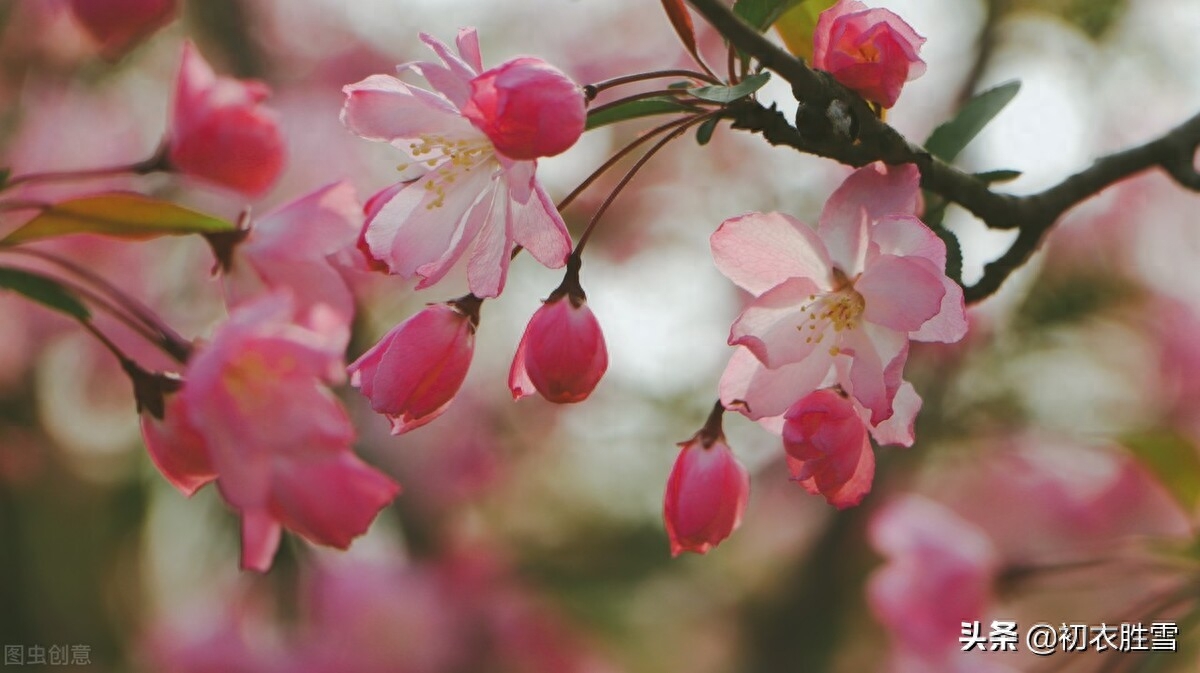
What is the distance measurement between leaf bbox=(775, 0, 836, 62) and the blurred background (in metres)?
1.08

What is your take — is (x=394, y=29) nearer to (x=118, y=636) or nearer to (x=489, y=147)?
(x=118, y=636)

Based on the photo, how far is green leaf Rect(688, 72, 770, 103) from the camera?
1.95 ft

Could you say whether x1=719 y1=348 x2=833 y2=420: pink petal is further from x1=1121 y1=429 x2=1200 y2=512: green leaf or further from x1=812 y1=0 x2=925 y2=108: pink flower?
x1=1121 y1=429 x2=1200 y2=512: green leaf

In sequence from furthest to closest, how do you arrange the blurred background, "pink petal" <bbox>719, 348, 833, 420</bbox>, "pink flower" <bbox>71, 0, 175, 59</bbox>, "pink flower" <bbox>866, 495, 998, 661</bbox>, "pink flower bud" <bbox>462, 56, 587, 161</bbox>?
the blurred background
"pink flower" <bbox>866, 495, 998, 661</bbox>
"pink flower" <bbox>71, 0, 175, 59</bbox>
"pink petal" <bbox>719, 348, 833, 420</bbox>
"pink flower bud" <bbox>462, 56, 587, 161</bbox>

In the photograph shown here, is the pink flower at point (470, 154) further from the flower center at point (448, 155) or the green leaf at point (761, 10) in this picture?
the green leaf at point (761, 10)

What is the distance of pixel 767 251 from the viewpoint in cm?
70

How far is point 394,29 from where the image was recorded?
2.94 metres

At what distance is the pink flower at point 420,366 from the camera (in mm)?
689

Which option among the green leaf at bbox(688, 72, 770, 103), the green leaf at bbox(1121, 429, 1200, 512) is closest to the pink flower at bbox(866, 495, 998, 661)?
the green leaf at bbox(1121, 429, 1200, 512)

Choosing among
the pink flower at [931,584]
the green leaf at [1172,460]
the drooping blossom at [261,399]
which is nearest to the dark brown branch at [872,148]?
the drooping blossom at [261,399]

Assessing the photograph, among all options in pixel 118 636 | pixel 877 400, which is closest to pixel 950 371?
pixel 877 400

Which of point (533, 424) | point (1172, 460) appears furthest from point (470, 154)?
point (533, 424)

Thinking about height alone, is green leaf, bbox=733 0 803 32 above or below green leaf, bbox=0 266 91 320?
Answer: above

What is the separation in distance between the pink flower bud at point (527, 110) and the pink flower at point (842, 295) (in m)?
0.12
